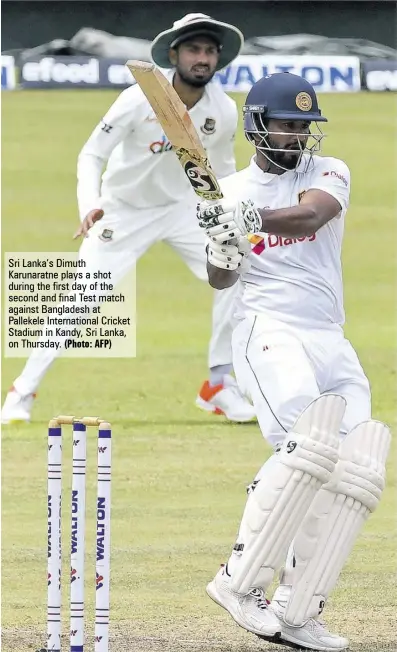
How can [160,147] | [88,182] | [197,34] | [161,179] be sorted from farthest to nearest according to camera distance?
[161,179] < [160,147] < [88,182] < [197,34]

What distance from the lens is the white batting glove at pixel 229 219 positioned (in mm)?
4211

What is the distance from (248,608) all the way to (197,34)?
3627 mm

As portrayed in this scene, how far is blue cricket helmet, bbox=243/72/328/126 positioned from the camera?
4496mm

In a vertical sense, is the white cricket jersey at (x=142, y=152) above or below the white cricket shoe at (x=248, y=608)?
above

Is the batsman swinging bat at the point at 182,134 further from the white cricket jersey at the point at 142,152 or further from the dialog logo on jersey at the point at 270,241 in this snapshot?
the white cricket jersey at the point at 142,152

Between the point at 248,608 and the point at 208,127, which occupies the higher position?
the point at 208,127

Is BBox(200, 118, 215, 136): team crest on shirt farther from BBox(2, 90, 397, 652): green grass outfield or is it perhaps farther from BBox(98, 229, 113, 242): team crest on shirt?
BBox(2, 90, 397, 652): green grass outfield

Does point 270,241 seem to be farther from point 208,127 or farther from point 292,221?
point 208,127

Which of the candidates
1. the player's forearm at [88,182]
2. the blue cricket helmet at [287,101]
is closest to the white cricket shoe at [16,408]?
the player's forearm at [88,182]

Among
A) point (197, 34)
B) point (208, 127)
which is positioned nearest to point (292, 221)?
point (197, 34)

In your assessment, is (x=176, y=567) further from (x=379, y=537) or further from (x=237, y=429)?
(x=237, y=429)

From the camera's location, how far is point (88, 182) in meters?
7.35

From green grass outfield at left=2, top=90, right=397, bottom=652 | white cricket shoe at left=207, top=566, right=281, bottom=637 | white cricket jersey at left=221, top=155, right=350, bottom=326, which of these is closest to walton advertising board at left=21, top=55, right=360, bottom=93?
green grass outfield at left=2, top=90, right=397, bottom=652

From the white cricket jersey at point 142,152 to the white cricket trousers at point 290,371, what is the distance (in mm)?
2682
